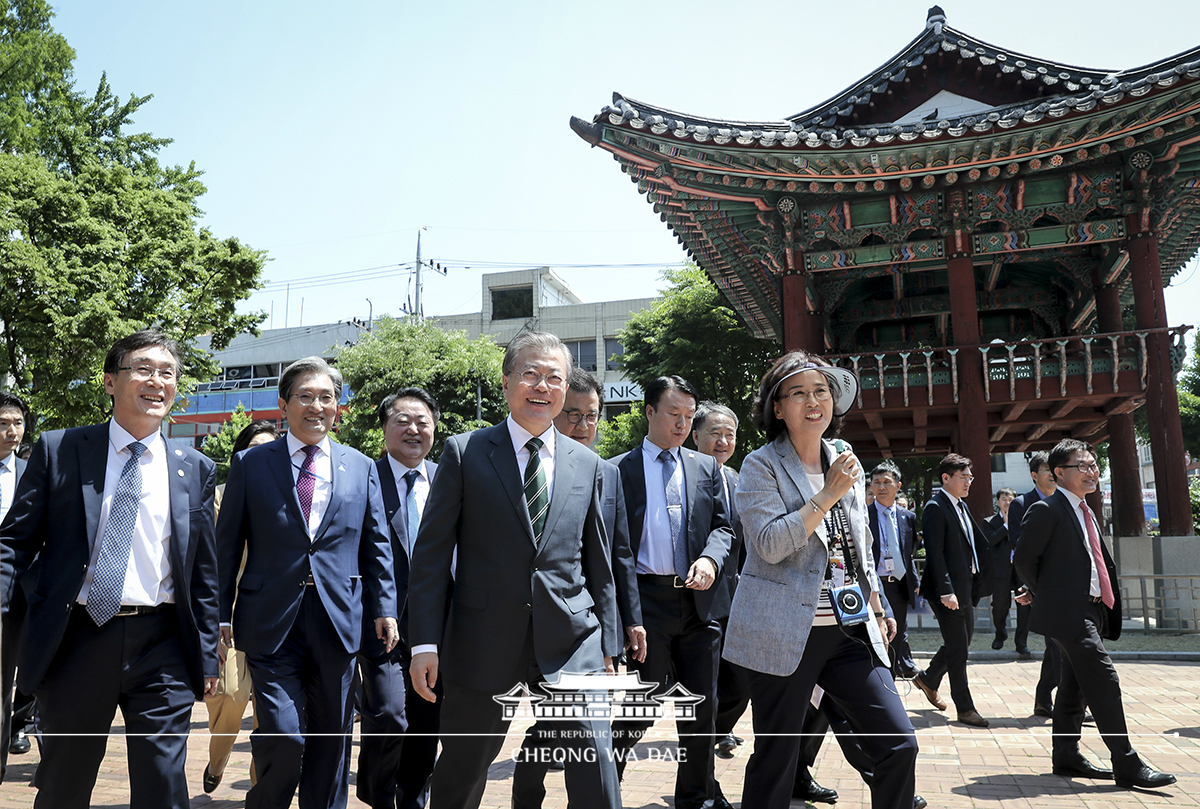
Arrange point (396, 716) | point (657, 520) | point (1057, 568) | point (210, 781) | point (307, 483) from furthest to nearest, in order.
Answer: point (1057, 568) → point (210, 781) → point (657, 520) → point (396, 716) → point (307, 483)

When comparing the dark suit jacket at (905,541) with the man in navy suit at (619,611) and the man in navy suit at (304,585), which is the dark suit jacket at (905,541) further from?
the man in navy suit at (304,585)

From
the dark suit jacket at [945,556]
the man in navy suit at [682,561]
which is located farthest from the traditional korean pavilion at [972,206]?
the man in navy suit at [682,561]

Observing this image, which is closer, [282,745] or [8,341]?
[282,745]

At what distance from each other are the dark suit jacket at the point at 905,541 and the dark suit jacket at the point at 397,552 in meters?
3.88

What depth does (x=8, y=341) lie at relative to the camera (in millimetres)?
15078

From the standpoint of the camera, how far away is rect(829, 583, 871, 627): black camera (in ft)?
10.6

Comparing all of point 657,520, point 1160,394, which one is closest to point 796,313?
→ point 1160,394

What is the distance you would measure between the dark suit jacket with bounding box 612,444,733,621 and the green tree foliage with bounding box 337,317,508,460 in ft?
85.4

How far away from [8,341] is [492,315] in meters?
32.5

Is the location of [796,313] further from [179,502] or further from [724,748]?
[179,502]

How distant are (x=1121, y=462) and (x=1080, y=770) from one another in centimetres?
1149

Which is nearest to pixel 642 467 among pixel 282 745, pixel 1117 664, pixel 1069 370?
pixel 282 745

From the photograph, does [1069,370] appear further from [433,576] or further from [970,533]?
[433,576]

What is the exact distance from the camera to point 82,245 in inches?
599
